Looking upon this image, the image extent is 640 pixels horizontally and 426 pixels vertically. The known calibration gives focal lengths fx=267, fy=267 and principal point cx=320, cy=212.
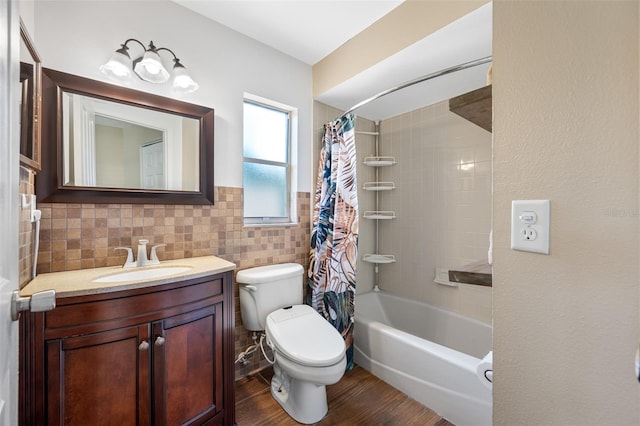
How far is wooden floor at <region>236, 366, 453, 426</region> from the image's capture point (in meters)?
1.53

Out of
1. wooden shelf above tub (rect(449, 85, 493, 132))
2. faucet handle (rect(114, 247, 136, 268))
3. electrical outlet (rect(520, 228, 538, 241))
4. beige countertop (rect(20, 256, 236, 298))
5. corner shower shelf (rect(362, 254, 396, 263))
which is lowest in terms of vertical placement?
corner shower shelf (rect(362, 254, 396, 263))

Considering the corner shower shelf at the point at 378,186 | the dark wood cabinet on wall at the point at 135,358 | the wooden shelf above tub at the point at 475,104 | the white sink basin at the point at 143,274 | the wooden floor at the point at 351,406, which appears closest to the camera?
the wooden shelf above tub at the point at 475,104

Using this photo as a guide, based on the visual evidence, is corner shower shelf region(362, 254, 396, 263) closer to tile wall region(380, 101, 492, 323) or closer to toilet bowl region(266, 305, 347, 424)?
tile wall region(380, 101, 492, 323)

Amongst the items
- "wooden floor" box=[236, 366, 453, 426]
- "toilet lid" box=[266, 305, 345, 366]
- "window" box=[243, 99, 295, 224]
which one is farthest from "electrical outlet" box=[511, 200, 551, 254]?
"window" box=[243, 99, 295, 224]

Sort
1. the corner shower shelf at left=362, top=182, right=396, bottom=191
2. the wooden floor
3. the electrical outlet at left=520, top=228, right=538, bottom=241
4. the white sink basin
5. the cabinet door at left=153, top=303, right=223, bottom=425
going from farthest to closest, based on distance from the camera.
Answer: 1. the corner shower shelf at left=362, top=182, right=396, bottom=191
2. the wooden floor
3. the white sink basin
4. the cabinet door at left=153, top=303, right=223, bottom=425
5. the electrical outlet at left=520, top=228, right=538, bottom=241

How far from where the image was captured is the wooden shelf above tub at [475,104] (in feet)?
2.57

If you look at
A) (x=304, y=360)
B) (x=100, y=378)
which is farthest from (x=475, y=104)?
(x=100, y=378)

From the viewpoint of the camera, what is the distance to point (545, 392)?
0.56 m

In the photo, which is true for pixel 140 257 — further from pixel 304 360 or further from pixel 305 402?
pixel 305 402

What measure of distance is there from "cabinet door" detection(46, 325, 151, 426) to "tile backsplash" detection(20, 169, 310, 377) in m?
0.40

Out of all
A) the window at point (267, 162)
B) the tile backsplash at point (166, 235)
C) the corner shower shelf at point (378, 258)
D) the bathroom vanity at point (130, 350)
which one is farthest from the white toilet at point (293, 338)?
the corner shower shelf at point (378, 258)

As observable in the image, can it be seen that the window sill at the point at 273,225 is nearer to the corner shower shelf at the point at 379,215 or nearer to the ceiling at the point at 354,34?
the corner shower shelf at the point at 379,215

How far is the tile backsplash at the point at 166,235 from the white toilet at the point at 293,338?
0.20 m

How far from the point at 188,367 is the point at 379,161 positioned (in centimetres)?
224
